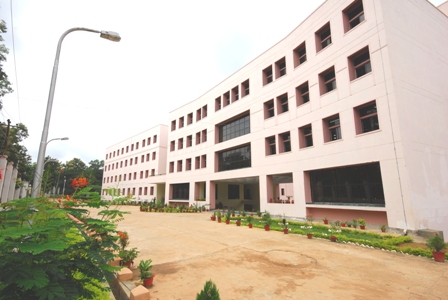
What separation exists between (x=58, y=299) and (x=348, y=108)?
56.1ft

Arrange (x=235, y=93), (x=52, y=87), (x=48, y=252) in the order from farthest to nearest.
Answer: (x=235, y=93) < (x=52, y=87) < (x=48, y=252)

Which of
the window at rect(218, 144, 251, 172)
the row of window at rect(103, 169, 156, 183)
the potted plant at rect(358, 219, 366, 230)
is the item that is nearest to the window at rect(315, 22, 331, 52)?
the window at rect(218, 144, 251, 172)

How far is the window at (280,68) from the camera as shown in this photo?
21859mm

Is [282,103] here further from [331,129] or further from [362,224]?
[362,224]

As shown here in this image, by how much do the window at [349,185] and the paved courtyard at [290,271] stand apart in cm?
634

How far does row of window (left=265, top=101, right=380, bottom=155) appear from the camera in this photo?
46.8ft

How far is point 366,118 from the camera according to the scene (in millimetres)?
14516

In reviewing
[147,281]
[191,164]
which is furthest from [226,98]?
[147,281]

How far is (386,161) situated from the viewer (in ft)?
41.9

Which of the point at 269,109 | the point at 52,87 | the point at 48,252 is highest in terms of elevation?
the point at 269,109

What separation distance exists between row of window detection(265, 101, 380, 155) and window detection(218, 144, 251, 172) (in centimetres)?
354

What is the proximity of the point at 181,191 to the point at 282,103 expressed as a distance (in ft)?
68.9

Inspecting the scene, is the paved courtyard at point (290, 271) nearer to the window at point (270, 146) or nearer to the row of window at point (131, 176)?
the window at point (270, 146)

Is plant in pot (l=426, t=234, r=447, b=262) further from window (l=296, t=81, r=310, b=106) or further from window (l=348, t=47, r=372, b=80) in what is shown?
window (l=296, t=81, r=310, b=106)
